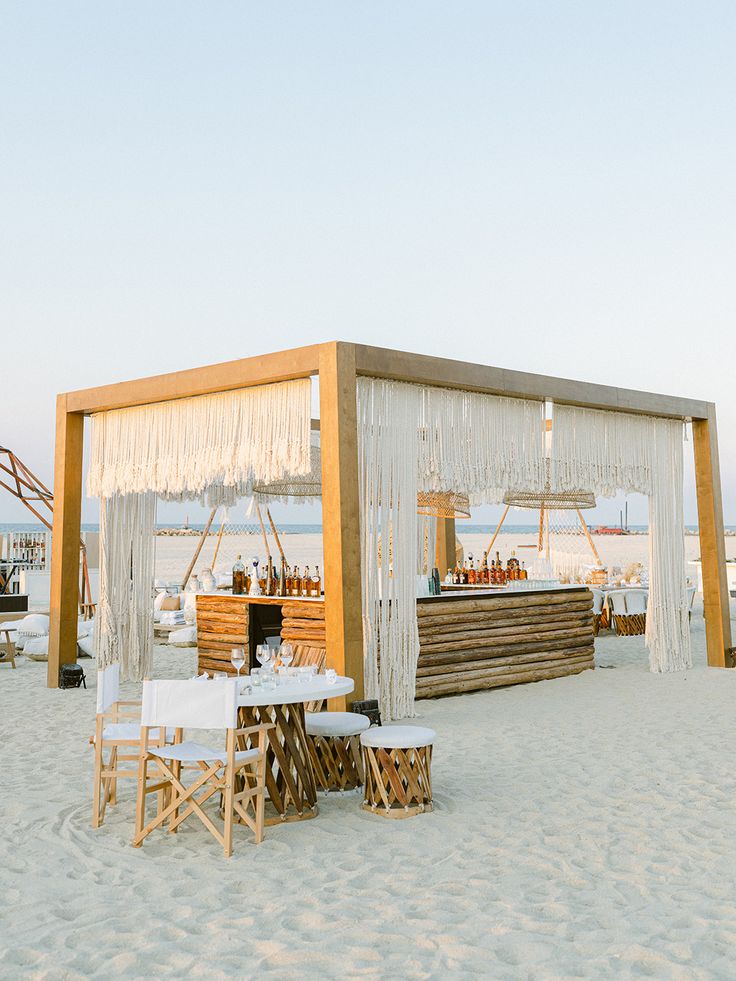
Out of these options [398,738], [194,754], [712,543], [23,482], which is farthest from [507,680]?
[23,482]

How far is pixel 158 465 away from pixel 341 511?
220 cm

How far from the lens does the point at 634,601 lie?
13.7 meters

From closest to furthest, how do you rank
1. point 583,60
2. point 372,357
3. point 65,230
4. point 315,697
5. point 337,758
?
point 315,697
point 337,758
point 372,357
point 583,60
point 65,230

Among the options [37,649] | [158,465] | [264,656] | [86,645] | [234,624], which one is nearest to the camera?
[264,656]

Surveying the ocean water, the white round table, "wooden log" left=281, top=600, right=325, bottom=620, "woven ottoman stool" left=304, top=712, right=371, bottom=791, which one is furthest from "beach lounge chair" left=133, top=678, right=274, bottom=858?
the ocean water

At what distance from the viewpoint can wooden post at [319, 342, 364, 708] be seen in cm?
661

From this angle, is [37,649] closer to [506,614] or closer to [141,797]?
[506,614]

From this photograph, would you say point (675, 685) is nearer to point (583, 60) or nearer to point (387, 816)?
point (387, 816)

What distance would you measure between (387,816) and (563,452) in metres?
4.75

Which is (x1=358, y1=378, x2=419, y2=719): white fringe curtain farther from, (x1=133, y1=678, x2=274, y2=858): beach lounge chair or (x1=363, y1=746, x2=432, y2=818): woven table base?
(x1=133, y1=678, x2=274, y2=858): beach lounge chair

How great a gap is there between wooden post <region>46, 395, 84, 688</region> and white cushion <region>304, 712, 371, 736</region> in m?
4.46

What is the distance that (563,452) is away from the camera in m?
8.55

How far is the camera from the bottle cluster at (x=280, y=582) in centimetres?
876

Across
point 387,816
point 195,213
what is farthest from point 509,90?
point 387,816
